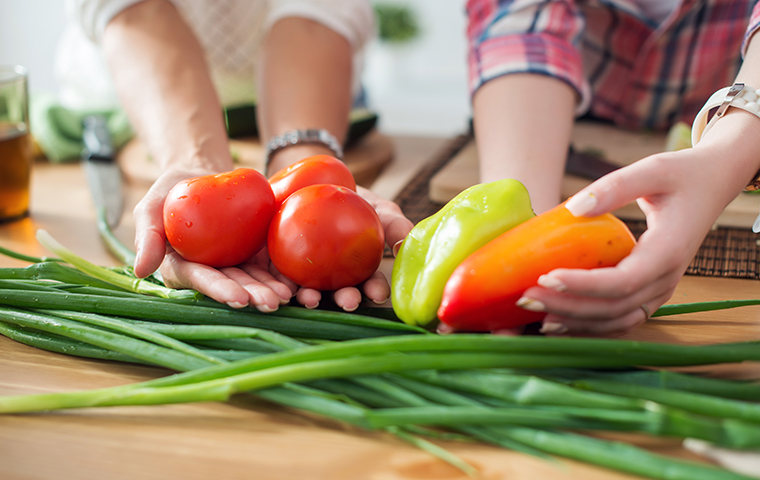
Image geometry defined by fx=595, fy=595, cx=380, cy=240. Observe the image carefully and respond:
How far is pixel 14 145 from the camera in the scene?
4.32ft

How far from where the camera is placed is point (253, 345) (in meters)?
0.70

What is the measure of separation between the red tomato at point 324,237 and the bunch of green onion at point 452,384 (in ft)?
0.22

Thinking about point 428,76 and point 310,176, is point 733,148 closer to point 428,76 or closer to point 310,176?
point 310,176

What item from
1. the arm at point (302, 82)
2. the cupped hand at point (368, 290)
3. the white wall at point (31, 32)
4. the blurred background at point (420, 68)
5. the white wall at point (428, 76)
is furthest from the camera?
the white wall at point (428, 76)

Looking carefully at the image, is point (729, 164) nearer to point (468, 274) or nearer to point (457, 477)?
point (468, 274)

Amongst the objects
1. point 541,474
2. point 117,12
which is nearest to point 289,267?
point 541,474

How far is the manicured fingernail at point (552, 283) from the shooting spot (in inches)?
24.2

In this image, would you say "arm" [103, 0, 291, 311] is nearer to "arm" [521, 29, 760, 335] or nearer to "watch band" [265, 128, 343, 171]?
"watch band" [265, 128, 343, 171]

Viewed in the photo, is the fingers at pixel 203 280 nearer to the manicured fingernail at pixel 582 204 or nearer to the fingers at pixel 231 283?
the fingers at pixel 231 283

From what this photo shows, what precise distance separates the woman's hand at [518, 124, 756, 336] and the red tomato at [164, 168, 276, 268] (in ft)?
1.25

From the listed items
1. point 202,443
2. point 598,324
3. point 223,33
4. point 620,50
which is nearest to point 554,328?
point 598,324

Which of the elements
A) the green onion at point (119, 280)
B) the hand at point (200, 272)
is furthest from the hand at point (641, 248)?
the green onion at point (119, 280)

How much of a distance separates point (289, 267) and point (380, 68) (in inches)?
167

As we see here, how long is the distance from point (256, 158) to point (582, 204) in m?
1.19
